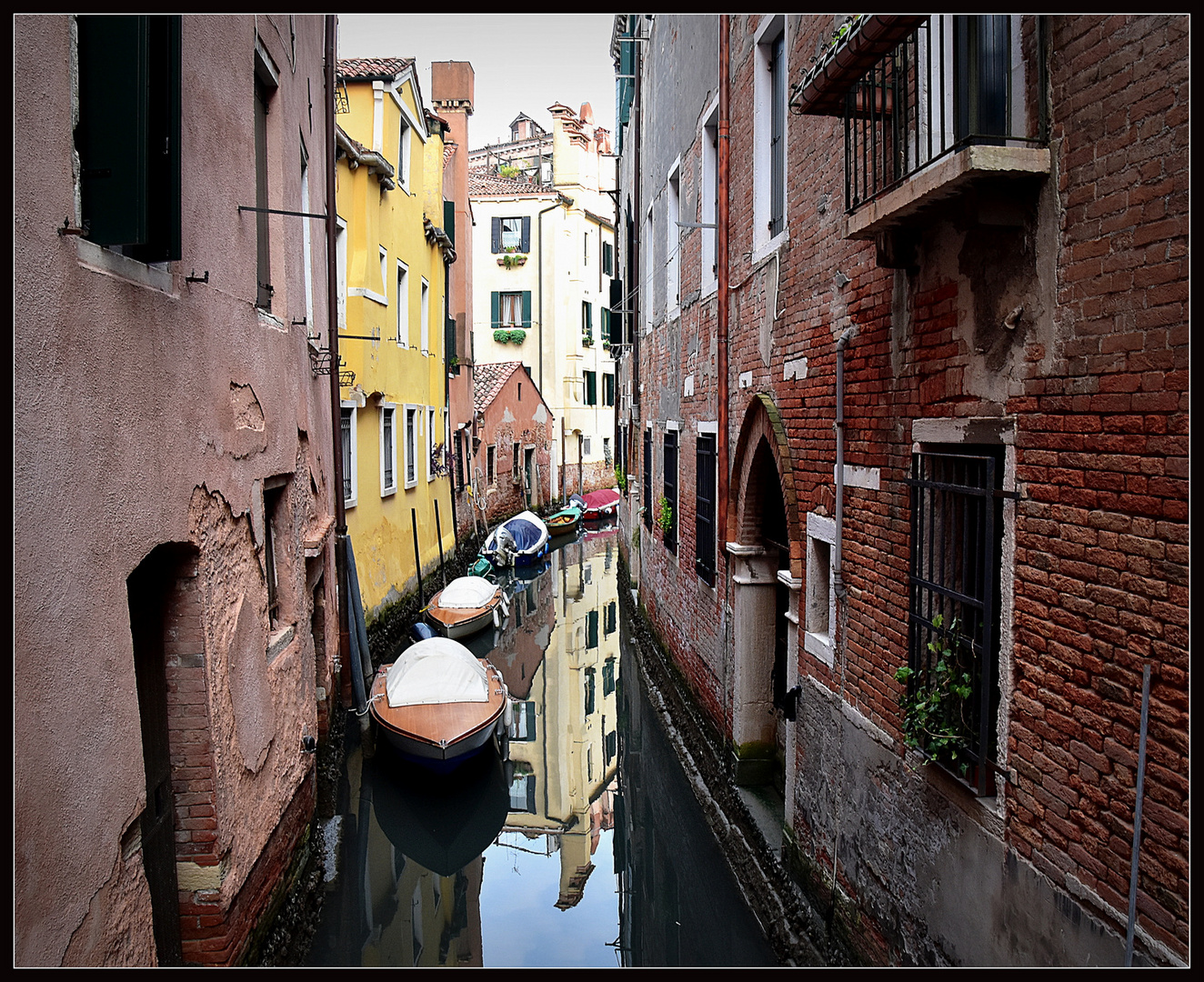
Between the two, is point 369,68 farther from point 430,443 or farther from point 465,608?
point 465,608

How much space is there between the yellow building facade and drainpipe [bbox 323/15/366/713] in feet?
2.96

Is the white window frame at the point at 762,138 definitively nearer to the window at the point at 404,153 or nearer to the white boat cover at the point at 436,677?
the white boat cover at the point at 436,677

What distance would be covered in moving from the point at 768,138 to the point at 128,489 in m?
5.34

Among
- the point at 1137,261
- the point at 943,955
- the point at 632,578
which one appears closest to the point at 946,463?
the point at 1137,261

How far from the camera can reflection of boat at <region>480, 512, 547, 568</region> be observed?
20.4 metres

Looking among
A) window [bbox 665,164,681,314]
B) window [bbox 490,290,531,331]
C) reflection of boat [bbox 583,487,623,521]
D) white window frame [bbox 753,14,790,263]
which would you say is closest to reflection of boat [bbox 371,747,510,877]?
white window frame [bbox 753,14,790,263]

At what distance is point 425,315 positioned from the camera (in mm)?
17109

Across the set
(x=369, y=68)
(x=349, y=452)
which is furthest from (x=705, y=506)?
(x=369, y=68)

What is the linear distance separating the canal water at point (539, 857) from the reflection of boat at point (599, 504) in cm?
1791

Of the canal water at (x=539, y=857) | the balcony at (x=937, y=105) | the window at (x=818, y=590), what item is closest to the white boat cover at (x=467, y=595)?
the canal water at (x=539, y=857)

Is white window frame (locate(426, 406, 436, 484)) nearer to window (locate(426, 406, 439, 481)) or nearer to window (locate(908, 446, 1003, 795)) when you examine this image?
window (locate(426, 406, 439, 481))

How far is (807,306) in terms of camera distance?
5.71 meters

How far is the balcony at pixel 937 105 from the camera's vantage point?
305 centimetres

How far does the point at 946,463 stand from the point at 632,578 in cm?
1272
